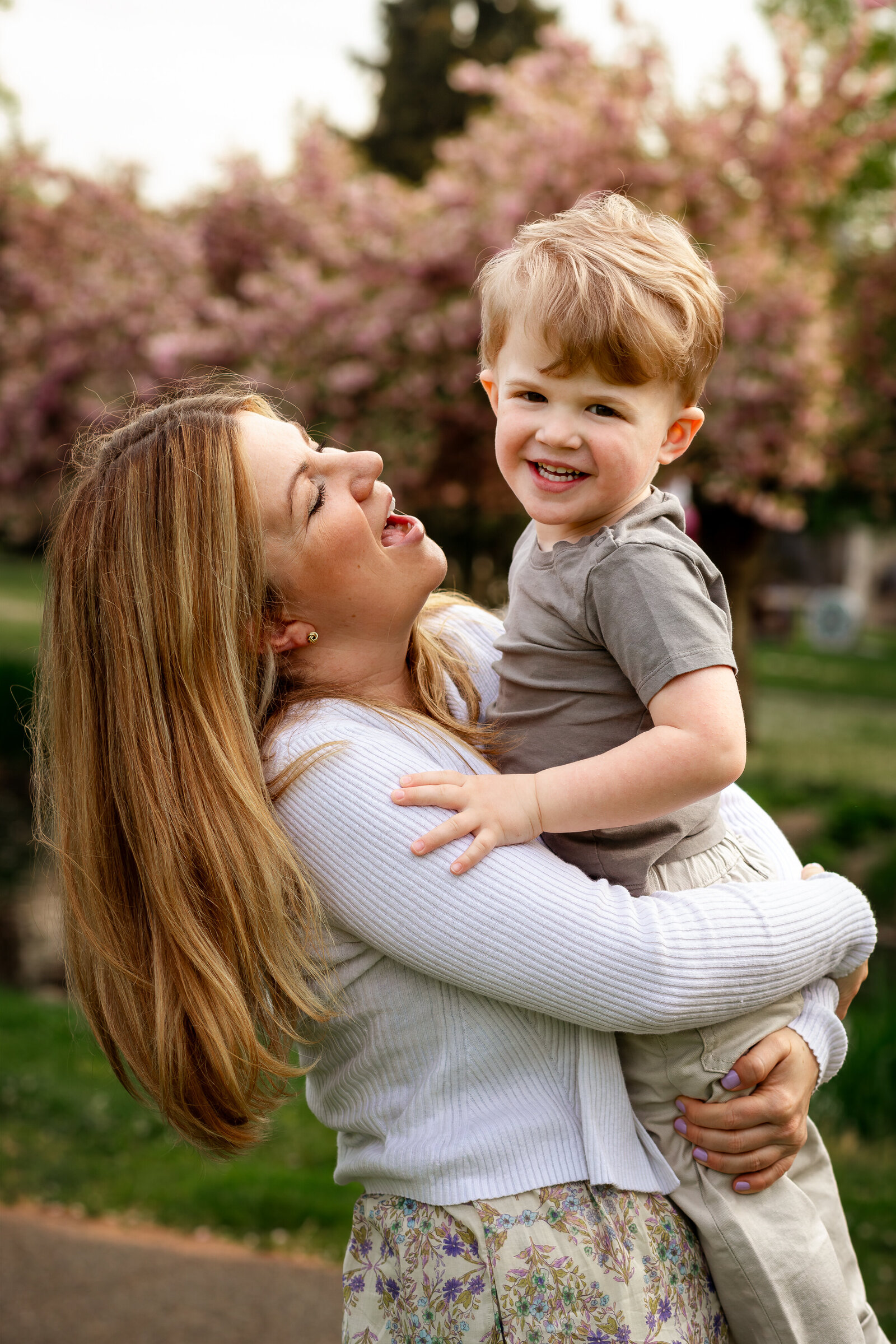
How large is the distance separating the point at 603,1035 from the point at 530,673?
0.54 m

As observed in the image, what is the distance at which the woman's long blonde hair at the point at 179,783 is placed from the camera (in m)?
1.70

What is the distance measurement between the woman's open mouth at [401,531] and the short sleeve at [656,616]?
351mm

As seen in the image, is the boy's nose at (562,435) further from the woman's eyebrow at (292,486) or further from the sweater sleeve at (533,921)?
the sweater sleeve at (533,921)

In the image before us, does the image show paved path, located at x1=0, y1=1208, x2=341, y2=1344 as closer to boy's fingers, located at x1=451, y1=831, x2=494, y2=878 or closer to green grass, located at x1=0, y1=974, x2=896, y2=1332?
green grass, located at x1=0, y1=974, x2=896, y2=1332

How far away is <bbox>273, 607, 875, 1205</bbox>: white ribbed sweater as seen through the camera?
5.18 feet

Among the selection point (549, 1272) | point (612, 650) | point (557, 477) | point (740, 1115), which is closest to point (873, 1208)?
point (740, 1115)

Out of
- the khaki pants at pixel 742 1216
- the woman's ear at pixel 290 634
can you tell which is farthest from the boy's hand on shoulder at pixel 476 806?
the woman's ear at pixel 290 634

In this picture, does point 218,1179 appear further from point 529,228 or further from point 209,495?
point 529,228

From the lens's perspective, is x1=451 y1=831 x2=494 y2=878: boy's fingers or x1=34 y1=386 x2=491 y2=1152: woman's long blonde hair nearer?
x1=451 y1=831 x2=494 y2=878: boy's fingers

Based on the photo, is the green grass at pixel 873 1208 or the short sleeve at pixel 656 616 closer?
the short sleeve at pixel 656 616

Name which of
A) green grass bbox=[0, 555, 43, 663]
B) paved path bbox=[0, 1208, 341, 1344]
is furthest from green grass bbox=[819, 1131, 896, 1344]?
green grass bbox=[0, 555, 43, 663]

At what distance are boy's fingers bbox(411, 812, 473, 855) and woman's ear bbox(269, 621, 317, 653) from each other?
468 millimetres

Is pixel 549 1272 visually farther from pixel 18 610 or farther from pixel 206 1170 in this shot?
pixel 18 610

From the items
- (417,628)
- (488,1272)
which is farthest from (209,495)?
(488,1272)
